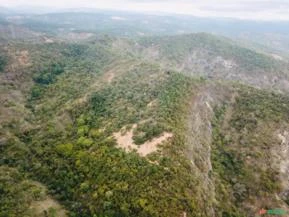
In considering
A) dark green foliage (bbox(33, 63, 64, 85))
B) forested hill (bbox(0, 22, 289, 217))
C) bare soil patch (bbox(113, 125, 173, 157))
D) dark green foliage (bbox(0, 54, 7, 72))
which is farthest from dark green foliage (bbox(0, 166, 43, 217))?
dark green foliage (bbox(0, 54, 7, 72))

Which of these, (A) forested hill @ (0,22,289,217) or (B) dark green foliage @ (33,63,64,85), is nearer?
(A) forested hill @ (0,22,289,217)

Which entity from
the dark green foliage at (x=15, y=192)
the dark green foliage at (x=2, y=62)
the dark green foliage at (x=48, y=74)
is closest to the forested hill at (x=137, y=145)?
the dark green foliage at (x=15, y=192)

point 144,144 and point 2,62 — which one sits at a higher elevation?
point 2,62

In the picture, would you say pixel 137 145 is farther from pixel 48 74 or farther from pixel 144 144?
pixel 48 74

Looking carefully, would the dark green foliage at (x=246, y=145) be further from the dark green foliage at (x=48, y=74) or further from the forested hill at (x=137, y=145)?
the dark green foliage at (x=48, y=74)

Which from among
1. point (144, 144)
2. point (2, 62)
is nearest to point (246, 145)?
point (144, 144)

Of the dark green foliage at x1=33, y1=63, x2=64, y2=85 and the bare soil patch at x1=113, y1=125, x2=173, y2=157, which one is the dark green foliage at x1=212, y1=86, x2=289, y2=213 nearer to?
the bare soil patch at x1=113, y1=125, x2=173, y2=157

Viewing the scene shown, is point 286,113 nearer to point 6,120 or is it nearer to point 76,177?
point 76,177

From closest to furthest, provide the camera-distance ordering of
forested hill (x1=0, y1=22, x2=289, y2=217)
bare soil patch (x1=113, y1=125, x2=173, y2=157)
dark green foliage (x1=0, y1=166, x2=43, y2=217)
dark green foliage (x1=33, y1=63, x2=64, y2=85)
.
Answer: dark green foliage (x1=0, y1=166, x2=43, y2=217) < forested hill (x1=0, y1=22, x2=289, y2=217) < bare soil patch (x1=113, y1=125, x2=173, y2=157) < dark green foliage (x1=33, y1=63, x2=64, y2=85)

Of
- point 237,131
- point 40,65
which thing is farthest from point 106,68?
point 237,131
